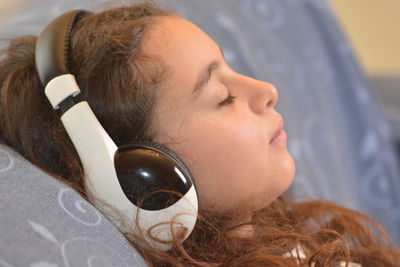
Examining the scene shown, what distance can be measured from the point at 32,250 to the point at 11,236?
3 cm

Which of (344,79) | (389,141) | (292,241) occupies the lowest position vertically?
(389,141)

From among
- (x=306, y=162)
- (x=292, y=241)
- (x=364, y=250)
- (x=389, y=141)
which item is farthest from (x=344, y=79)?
(x=292, y=241)

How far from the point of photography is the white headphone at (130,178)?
2.30ft

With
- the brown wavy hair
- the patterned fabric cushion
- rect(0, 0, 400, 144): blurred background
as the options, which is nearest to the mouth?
the brown wavy hair

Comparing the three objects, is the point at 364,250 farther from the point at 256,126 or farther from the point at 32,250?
the point at 32,250

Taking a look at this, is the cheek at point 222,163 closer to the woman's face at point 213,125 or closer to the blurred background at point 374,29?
the woman's face at point 213,125

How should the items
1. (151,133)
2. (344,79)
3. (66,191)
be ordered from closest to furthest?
(66,191) → (151,133) → (344,79)

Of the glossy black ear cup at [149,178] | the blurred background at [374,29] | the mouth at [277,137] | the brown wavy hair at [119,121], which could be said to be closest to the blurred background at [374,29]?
the blurred background at [374,29]

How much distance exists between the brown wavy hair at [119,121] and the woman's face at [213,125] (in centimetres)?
2

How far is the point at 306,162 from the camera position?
1.31m

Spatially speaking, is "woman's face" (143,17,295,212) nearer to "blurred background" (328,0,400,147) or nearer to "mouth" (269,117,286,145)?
"mouth" (269,117,286,145)

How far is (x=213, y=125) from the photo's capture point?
2.66ft

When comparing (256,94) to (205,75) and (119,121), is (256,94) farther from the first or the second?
(119,121)

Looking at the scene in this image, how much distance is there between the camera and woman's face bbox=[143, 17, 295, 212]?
0.80 m
